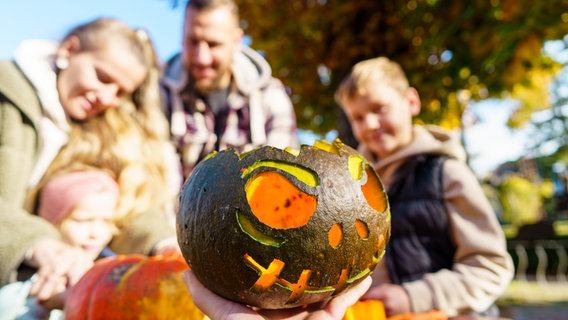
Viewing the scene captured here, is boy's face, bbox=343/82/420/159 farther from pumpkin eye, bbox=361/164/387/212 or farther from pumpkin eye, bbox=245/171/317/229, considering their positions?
pumpkin eye, bbox=245/171/317/229

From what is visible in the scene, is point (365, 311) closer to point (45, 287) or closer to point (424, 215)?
point (424, 215)

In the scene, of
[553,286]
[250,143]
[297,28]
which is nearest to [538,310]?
[553,286]

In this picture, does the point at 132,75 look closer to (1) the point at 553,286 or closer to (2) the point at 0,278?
(2) the point at 0,278

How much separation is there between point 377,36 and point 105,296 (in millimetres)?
4631

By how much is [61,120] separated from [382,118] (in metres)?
1.58

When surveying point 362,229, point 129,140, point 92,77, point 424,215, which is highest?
point 92,77

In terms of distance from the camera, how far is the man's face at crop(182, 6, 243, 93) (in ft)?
8.00

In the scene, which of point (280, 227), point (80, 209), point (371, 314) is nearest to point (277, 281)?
point (280, 227)

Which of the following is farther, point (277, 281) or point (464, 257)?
point (464, 257)

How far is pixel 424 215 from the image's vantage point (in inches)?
78.0

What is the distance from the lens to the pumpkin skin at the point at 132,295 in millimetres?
1204

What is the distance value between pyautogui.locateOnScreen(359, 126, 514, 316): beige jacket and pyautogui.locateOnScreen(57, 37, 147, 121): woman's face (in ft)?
4.73

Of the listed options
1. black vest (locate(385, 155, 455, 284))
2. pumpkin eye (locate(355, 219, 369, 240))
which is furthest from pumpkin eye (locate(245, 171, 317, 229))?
black vest (locate(385, 155, 455, 284))

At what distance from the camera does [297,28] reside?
5.24 metres
